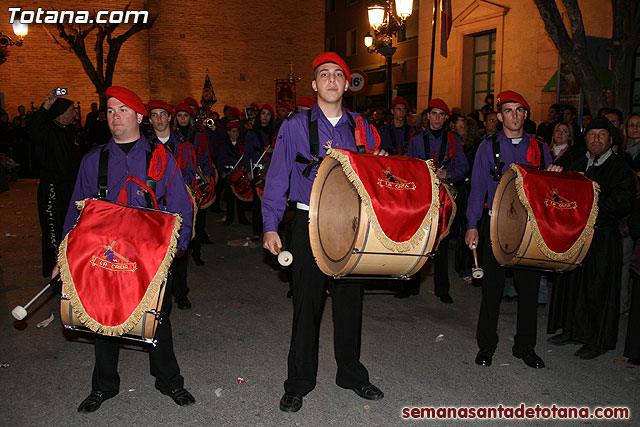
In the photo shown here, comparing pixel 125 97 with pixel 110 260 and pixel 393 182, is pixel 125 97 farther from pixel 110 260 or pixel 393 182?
pixel 393 182

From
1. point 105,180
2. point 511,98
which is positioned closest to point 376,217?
point 105,180

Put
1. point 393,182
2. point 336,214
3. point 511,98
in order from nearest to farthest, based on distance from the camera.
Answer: point 393,182, point 336,214, point 511,98

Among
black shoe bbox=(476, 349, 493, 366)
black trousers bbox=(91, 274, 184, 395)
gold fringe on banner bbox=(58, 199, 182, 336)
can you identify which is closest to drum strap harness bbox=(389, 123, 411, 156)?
black shoe bbox=(476, 349, 493, 366)

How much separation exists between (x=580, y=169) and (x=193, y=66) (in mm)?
30469

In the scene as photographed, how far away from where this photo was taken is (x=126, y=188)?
160 inches

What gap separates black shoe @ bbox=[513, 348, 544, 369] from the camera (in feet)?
16.2

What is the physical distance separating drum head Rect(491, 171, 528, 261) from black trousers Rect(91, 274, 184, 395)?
2.55m

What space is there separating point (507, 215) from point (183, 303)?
147 inches

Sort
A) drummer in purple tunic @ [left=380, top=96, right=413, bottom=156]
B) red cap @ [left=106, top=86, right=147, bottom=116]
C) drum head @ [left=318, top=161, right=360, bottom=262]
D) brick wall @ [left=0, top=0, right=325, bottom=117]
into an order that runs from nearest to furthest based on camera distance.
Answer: drum head @ [left=318, top=161, right=360, bottom=262], red cap @ [left=106, top=86, right=147, bottom=116], drummer in purple tunic @ [left=380, top=96, right=413, bottom=156], brick wall @ [left=0, top=0, right=325, bottom=117]

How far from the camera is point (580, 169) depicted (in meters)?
5.48

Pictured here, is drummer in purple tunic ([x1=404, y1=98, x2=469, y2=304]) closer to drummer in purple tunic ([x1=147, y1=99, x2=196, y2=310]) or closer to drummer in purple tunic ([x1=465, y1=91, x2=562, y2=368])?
drummer in purple tunic ([x1=465, y1=91, x2=562, y2=368])

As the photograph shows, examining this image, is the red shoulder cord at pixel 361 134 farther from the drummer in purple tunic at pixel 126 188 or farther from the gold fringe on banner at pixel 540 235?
the drummer in purple tunic at pixel 126 188

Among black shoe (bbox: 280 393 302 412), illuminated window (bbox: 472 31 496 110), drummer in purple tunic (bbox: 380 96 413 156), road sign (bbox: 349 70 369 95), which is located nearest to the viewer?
black shoe (bbox: 280 393 302 412)

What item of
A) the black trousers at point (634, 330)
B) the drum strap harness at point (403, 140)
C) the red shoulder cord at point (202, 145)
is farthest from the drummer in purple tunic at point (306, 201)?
the drum strap harness at point (403, 140)
